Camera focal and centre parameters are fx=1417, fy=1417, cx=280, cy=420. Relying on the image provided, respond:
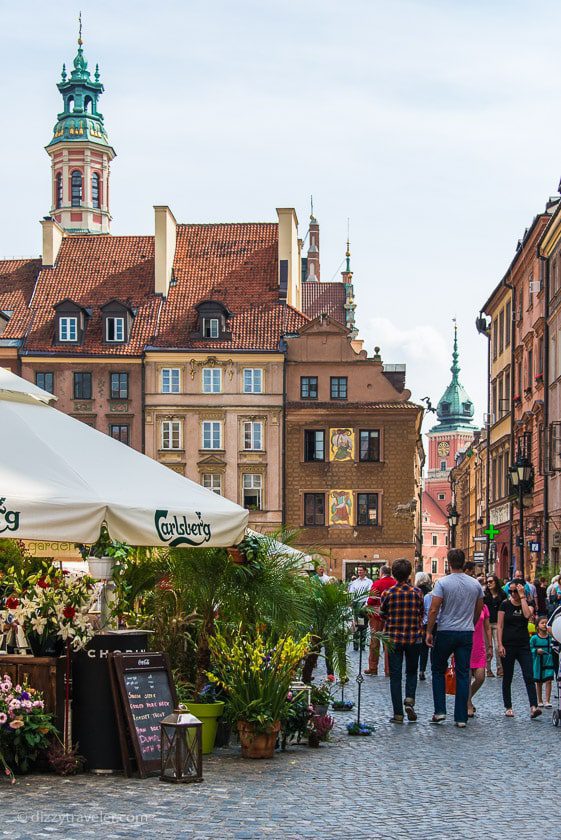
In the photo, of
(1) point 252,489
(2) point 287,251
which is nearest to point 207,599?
(1) point 252,489

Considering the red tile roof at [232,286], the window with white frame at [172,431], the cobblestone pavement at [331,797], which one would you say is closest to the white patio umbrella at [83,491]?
the cobblestone pavement at [331,797]

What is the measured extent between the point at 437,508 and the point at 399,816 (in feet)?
572

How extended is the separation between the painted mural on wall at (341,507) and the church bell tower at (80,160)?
51569 mm

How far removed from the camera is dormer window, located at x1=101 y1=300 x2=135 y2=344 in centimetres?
6347

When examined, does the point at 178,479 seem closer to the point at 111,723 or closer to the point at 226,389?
the point at 111,723

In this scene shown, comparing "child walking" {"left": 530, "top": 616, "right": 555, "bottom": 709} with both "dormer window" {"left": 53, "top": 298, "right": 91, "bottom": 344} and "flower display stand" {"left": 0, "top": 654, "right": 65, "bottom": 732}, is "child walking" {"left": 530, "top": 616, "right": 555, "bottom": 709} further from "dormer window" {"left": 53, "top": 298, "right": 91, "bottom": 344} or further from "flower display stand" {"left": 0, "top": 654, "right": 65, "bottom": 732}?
"dormer window" {"left": 53, "top": 298, "right": 91, "bottom": 344}

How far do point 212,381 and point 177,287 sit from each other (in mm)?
6056

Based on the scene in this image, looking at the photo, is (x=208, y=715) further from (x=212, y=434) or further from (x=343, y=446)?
(x=212, y=434)

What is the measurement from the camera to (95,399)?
206 feet

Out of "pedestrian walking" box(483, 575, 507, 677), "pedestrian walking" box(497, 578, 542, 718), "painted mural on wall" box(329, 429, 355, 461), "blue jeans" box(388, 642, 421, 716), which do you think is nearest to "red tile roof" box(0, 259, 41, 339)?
"painted mural on wall" box(329, 429, 355, 461)

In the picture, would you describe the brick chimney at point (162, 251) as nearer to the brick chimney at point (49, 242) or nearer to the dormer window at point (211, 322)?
the dormer window at point (211, 322)

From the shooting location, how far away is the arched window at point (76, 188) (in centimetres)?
10812

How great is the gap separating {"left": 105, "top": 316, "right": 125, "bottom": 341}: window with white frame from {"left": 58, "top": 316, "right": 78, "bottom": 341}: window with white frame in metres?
1.39

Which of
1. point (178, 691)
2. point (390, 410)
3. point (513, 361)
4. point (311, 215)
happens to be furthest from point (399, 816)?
point (311, 215)
